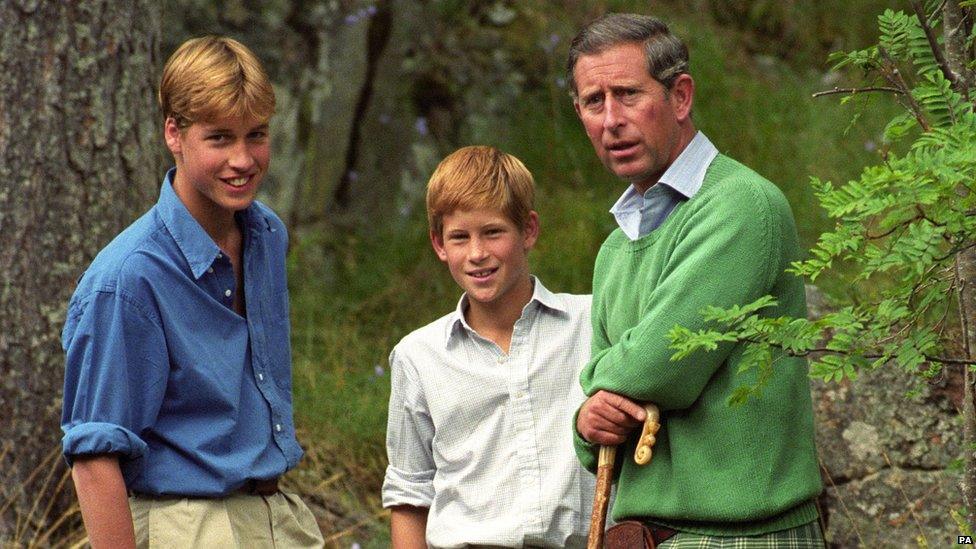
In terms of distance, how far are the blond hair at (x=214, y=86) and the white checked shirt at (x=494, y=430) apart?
30.0 inches

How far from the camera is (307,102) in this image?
673cm

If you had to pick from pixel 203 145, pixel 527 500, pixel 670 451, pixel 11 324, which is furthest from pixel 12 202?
pixel 670 451

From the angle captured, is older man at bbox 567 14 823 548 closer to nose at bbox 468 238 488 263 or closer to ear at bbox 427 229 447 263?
nose at bbox 468 238 488 263

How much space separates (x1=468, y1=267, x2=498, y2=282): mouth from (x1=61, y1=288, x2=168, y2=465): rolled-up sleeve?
0.79 metres

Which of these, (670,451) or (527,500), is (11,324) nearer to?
(527,500)

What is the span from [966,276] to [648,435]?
0.78 metres

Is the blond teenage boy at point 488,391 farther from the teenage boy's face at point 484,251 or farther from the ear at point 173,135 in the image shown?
the ear at point 173,135

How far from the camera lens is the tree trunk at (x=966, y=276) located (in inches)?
111

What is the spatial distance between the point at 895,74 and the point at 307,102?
14.0 ft

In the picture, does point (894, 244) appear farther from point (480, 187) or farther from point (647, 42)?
point (480, 187)

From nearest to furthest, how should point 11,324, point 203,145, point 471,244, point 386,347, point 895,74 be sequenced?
point 895,74
point 203,145
point 471,244
point 11,324
point 386,347

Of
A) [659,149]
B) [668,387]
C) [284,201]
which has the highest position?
[659,149]

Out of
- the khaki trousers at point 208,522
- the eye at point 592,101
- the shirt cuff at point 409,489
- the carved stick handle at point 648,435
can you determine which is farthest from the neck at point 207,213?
the carved stick handle at point 648,435

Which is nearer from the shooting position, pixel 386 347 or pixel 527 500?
pixel 527 500
